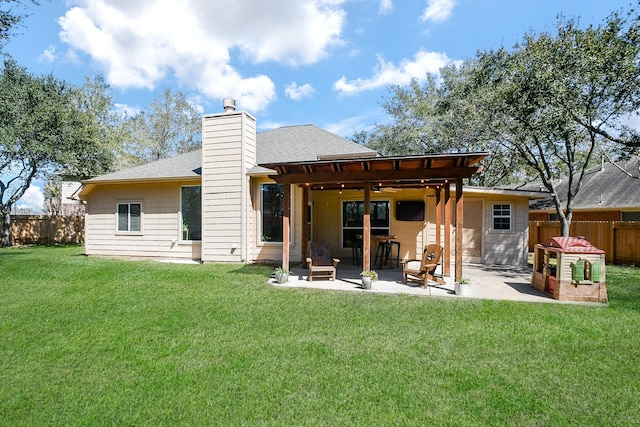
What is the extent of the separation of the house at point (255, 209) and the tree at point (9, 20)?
174 inches

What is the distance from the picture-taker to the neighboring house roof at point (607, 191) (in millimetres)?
14067

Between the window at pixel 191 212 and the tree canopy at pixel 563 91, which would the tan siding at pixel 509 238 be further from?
the window at pixel 191 212

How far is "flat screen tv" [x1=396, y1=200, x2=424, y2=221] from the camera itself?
985cm

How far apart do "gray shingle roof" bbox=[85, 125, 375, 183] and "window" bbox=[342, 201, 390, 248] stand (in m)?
1.80

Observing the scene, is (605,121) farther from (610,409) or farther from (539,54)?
(610,409)

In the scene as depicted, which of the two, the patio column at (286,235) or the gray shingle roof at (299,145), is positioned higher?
the gray shingle roof at (299,145)

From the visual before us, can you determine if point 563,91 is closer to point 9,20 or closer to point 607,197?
point 607,197

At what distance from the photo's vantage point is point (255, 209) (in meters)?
9.57

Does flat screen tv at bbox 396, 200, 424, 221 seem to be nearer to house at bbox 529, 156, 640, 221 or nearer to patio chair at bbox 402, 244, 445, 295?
patio chair at bbox 402, 244, 445, 295

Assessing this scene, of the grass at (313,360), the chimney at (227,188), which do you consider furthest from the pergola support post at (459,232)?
the chimney at (227,188)

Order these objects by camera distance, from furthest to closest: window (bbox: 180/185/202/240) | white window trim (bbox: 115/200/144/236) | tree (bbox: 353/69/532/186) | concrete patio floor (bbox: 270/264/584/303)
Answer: tree (bbox: 353/69/532/186) < white window trim (bbox: 115/200/144/236) < window (bbox: 180/185/202/240) < concrete patio floor (bbox: 270/264/584/303)

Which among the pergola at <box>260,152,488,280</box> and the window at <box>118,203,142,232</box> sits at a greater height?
the pergola at <box>260,152,488,280</box>

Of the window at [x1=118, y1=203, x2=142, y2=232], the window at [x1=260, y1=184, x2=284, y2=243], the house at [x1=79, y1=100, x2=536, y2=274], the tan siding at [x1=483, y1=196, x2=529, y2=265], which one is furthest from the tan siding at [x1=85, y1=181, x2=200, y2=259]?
the tan siding at [x1=483, y1=196, x2=529, y2=265]

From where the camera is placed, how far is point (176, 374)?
10.2 feet
